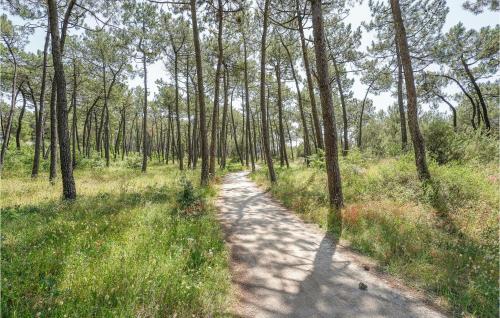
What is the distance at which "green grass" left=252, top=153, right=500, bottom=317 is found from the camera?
4148 millimetres

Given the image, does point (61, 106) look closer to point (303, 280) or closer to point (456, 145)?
point (303, 280)

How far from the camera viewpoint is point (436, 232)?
5945 mm

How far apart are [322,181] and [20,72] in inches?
980

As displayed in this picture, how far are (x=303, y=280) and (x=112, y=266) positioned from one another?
2955 millimetres

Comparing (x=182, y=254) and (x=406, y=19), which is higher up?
(x=406, y=19)

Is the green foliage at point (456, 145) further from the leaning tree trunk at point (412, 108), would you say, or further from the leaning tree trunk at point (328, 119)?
the leaning tree trunk at point (328, 119)

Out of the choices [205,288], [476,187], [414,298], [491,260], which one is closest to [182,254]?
[205,288]

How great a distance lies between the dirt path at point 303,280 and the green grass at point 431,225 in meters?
0.57

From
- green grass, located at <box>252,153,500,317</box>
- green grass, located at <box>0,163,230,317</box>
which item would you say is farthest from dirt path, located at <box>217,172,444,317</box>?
green grass, located at <box>252,153,500,317</box>

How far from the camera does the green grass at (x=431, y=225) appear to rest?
4.15m

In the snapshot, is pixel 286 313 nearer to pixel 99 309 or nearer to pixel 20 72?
pixel 99 309

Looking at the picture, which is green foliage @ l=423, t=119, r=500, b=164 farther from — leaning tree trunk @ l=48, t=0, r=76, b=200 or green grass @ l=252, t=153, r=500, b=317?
leaning tree trunk @ l=48, t=0, r=76, b=200

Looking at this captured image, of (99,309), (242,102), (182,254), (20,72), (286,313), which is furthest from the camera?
(242,102)

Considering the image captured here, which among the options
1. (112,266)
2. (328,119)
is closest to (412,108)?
(328,119)
